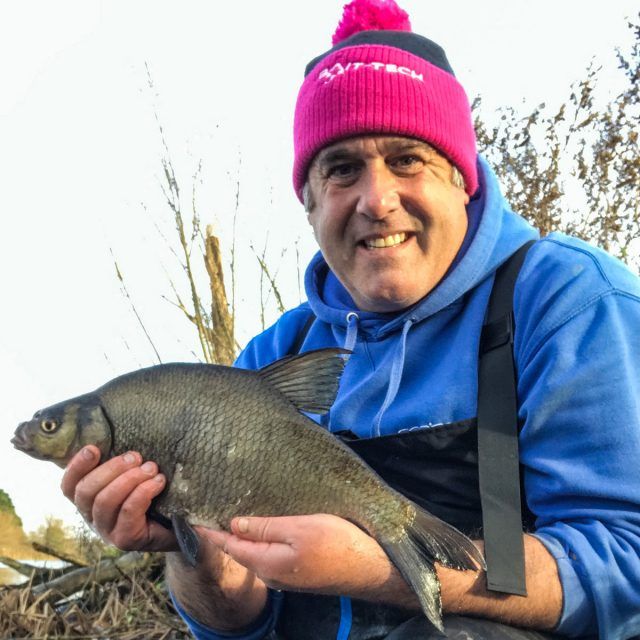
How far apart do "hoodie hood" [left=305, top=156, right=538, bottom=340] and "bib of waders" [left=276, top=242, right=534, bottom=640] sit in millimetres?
85

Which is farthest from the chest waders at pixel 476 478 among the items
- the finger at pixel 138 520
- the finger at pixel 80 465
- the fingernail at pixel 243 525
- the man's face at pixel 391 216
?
the finger at pixel 80 465

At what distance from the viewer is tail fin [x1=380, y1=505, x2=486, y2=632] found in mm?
2072

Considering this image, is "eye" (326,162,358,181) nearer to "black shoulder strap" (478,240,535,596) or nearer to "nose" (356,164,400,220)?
"nose" (356,164,400,220)

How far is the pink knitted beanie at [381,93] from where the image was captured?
2875 mm

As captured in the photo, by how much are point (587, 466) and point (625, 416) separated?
0.17m

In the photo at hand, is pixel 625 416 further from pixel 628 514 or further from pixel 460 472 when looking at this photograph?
pixel 460 472

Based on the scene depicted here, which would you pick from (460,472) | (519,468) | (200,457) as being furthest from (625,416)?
(200,457)

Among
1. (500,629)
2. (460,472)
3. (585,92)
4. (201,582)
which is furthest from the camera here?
(585,92)

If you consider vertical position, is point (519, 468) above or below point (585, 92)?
below

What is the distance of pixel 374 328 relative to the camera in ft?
9.77

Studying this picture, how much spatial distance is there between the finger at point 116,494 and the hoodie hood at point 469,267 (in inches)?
37.8

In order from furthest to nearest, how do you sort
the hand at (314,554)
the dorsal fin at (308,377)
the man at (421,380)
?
the dorsal fin at (308,377) → the man at (421,380) → the hand at (314,554)

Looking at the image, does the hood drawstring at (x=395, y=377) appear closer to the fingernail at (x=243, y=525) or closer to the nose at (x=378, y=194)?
the nose at (x=378, y=194)

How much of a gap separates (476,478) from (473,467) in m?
0.03
